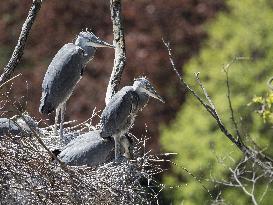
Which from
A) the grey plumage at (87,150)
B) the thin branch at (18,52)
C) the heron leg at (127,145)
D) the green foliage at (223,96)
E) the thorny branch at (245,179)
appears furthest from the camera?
the green foliage at (223,96)

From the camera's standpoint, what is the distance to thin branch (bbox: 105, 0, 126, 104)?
734cm

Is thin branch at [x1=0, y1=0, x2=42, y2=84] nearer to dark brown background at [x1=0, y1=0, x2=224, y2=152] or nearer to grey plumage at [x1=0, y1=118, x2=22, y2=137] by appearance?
grey plumage at [x1=0, y1=118, x2=22, y2=137]

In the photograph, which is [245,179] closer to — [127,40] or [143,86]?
[127,40]

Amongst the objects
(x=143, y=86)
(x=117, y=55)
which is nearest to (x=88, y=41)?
(x=117, y=55)

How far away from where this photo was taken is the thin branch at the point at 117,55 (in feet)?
24.1

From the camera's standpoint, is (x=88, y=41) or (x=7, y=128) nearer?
(x=7, y=128)

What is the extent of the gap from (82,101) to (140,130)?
0.60m

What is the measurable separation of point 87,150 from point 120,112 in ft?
0.93

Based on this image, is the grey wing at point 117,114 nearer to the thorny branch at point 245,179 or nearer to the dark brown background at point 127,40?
the thorny branch at point 245,179

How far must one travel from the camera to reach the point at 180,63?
12.1 meters

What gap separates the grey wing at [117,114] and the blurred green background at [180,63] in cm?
390

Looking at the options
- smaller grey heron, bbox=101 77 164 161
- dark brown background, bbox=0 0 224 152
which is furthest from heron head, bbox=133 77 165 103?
dark brown background, bbox=0 0 224 152

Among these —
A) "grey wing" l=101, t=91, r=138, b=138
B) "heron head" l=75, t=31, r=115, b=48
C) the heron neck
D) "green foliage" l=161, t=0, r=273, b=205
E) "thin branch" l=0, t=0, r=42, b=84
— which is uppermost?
"green foliage" l=161, t=0, r=273, b=205

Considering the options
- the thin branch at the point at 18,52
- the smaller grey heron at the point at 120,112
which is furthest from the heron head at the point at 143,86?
the thin branch at the point at 18,52
